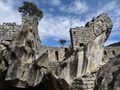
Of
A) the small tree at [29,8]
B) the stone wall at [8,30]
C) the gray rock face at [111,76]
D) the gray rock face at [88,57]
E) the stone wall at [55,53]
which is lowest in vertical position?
the gray rock face at [111,76]

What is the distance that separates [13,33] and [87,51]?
6453 millimetres

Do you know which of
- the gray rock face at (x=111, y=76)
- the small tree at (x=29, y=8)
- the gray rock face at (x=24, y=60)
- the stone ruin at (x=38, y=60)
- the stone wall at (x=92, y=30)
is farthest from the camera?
the small tree at (x=29, y=8)

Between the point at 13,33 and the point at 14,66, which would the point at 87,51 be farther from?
the point at 13,33

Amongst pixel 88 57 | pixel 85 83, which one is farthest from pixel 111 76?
pixel 88 57

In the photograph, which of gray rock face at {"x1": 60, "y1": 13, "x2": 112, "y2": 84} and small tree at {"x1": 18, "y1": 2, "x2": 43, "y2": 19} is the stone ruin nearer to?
gray rock face at {"x1": 60, "y1": 13, "x2": 112, "y2": 84}

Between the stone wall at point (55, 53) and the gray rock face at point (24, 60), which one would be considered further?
the stone wall at point (55, 53)

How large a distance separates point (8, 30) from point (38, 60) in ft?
12.9

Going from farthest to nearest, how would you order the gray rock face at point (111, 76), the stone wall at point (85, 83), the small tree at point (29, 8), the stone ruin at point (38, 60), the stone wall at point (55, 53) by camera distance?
the small tree at point (29, 8) < the stone wall at point (55, 53) < the stone ruin at point (38, 60) < the stone wall at point (85, 83) < the gray rock face at point (111, 76)

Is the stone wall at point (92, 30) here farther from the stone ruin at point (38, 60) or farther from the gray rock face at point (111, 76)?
the gray rock face at point (111, 76)

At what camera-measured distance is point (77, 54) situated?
1919 centimetres

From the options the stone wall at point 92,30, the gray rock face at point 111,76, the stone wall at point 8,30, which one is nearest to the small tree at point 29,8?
the stone wall at point 92,30

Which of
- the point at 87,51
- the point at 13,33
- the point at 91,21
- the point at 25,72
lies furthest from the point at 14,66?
the point at 91,21

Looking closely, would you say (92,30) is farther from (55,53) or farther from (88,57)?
(55,53)

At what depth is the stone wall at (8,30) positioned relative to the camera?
73.0 feet
